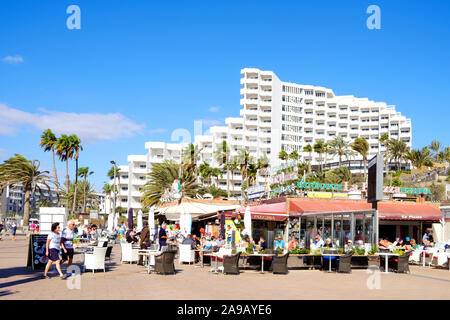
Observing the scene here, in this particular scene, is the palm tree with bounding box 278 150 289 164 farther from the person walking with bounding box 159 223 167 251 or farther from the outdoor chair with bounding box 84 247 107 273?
the outdoor chair with bounding box 84 247 107 273

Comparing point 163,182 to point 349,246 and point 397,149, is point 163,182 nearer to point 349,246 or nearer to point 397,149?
point 349,246

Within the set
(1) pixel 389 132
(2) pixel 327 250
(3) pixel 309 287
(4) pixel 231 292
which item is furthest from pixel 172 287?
(1) pixel 389 132

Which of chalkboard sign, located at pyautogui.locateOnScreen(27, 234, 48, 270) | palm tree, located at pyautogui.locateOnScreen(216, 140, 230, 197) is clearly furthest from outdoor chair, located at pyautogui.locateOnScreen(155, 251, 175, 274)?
palm tree, located at pyautogui.locateOnScreen(216, 140, 230, 197)

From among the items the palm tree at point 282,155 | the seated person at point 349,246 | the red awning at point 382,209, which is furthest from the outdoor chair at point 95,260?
the palm tree at point 282,155

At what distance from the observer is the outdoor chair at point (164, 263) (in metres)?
14.8

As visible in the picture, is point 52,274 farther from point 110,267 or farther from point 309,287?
point 309,287

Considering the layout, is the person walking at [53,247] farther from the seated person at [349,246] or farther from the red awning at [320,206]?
the red awning at [320,206]

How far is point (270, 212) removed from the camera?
26781 mm

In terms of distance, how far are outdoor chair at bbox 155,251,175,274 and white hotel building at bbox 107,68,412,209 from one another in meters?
82.9

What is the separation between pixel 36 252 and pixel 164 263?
3831 millimetres

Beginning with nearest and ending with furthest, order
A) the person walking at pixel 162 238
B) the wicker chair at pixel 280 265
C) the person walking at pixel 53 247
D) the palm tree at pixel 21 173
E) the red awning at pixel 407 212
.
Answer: the person walking at pixel 53 247
the wicker chair at pixel 280 265
the person walking at pixel 162 238
the red awning at pixel 407 212
the palm tree at pixel 21 173

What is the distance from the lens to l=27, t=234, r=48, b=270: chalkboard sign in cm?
1477

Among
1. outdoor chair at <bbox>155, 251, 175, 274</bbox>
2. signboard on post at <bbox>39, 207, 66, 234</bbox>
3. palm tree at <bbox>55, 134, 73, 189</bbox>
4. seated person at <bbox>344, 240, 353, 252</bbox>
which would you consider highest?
palm tree at <bbox>55, 134, 73, 189</bbox>

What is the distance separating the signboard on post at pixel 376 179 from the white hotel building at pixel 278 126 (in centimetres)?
7840
